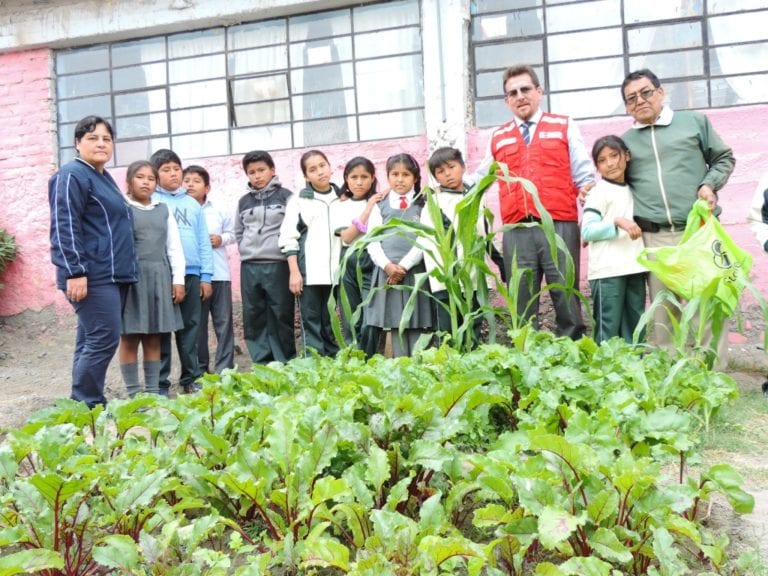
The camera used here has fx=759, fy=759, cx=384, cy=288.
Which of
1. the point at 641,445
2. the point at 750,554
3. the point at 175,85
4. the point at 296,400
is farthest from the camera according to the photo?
the point at 175,85

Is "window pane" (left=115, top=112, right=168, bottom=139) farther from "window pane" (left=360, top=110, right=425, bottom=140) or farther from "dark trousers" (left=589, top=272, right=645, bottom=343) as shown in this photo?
"dark trousers" (left=589, top=272, right=645, bottom=343)

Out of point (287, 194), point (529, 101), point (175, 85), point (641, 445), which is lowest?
point (641, 445)

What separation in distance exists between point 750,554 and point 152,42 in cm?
620

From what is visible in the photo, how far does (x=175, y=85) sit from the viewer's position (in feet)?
20.9

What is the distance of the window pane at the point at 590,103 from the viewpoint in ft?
17.5

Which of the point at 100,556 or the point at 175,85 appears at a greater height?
the point at 175,85

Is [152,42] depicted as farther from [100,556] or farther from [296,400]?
[100,556]

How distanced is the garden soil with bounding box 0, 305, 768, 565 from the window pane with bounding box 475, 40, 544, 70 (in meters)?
2.33

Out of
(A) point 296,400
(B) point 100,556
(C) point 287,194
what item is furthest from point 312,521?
(C) point 287,194

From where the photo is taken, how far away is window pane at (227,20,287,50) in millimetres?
6062

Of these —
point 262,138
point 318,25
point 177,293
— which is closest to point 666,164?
point 177,293

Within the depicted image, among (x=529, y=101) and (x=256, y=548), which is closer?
(x=256, y=548)

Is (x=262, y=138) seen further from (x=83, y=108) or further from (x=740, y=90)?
(x=740, y=90)

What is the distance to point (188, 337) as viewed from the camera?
14.7ft
